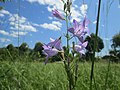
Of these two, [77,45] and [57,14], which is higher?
[57,14]

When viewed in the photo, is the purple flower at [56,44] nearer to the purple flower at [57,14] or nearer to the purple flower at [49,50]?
the purple flower at [49,50]

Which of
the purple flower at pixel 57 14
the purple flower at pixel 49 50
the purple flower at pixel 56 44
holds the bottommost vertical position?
the purple flower at pixel 49 50

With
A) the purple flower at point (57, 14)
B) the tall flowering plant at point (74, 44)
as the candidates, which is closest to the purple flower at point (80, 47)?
the tall flowering plant at point (74, 44)

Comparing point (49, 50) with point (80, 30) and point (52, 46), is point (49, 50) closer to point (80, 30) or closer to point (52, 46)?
point (52, 46)

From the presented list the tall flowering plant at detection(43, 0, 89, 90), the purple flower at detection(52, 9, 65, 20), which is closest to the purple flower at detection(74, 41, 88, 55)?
the tall flowering plant at detection(43, 0, 89, 90)

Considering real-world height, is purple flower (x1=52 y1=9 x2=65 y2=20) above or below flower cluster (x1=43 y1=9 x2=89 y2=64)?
above

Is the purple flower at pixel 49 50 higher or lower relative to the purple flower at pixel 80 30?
lower

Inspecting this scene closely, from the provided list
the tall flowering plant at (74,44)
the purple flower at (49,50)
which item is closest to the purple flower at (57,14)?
the tall flowering plant at (74,44)

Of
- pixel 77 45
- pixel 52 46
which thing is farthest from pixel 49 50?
pixel 77 45

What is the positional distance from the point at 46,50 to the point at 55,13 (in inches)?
7.3

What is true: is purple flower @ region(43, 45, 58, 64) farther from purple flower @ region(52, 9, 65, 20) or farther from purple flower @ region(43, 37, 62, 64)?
purple flower @ region(52, 9, 65, 20)

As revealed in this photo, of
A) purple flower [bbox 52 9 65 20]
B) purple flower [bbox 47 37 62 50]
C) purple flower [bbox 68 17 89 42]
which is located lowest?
purple flower [bbox 47 37 62 50]

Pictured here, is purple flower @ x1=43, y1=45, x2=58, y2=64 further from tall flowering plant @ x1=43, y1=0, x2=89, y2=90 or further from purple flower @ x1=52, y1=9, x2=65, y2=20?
purple flower @ x1=52, y1=9, x2=65, y2=20

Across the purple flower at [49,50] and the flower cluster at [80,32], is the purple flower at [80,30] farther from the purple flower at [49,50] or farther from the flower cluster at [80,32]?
the purple flower at [49,50]
